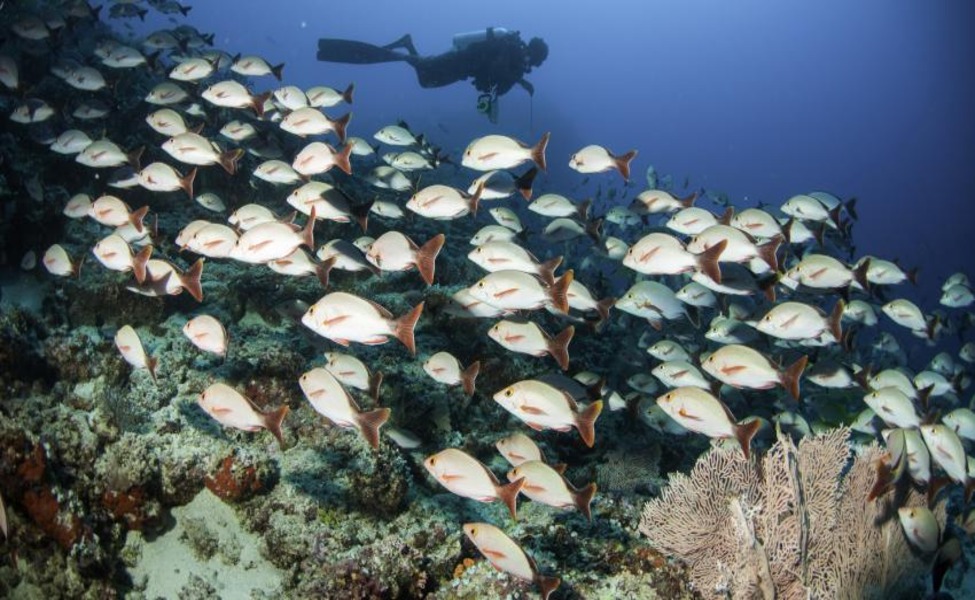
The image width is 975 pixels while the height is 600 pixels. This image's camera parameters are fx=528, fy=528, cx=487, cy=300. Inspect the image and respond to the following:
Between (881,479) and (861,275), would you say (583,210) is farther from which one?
(881,479)

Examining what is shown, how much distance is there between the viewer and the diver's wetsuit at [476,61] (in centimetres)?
2056

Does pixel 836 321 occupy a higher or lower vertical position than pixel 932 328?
higher

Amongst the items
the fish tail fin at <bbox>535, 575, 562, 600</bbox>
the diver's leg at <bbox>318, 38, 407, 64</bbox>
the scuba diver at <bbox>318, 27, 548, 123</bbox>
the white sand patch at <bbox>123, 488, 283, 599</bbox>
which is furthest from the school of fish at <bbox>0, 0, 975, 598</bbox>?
the diver's leg at <bbox>318, 38, 407, 64</bbox>

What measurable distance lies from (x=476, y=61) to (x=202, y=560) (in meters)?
20.2

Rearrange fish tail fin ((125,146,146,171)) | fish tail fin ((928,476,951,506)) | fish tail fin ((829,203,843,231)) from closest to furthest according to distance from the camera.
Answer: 1. fish tail fin ((928,476,951,506))
2. fish tail fin ((125,146,146,171))
3. fish tail fin ((829,203,843,231))

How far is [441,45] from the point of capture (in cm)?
18612

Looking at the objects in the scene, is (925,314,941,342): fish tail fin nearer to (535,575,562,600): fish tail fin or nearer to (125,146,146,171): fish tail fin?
(535,575,562,600): fish tail fin

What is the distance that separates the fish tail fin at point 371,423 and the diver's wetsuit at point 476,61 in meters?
17.9

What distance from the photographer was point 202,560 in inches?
190

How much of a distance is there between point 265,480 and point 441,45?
20312cm

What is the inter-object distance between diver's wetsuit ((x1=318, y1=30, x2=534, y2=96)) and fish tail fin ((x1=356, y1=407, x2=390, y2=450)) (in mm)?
17898

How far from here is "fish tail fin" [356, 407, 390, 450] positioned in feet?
12.4

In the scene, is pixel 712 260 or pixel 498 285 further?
pixel 712 260

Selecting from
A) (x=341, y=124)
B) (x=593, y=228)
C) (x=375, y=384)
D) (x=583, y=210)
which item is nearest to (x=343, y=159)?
(x=341, y=124)
